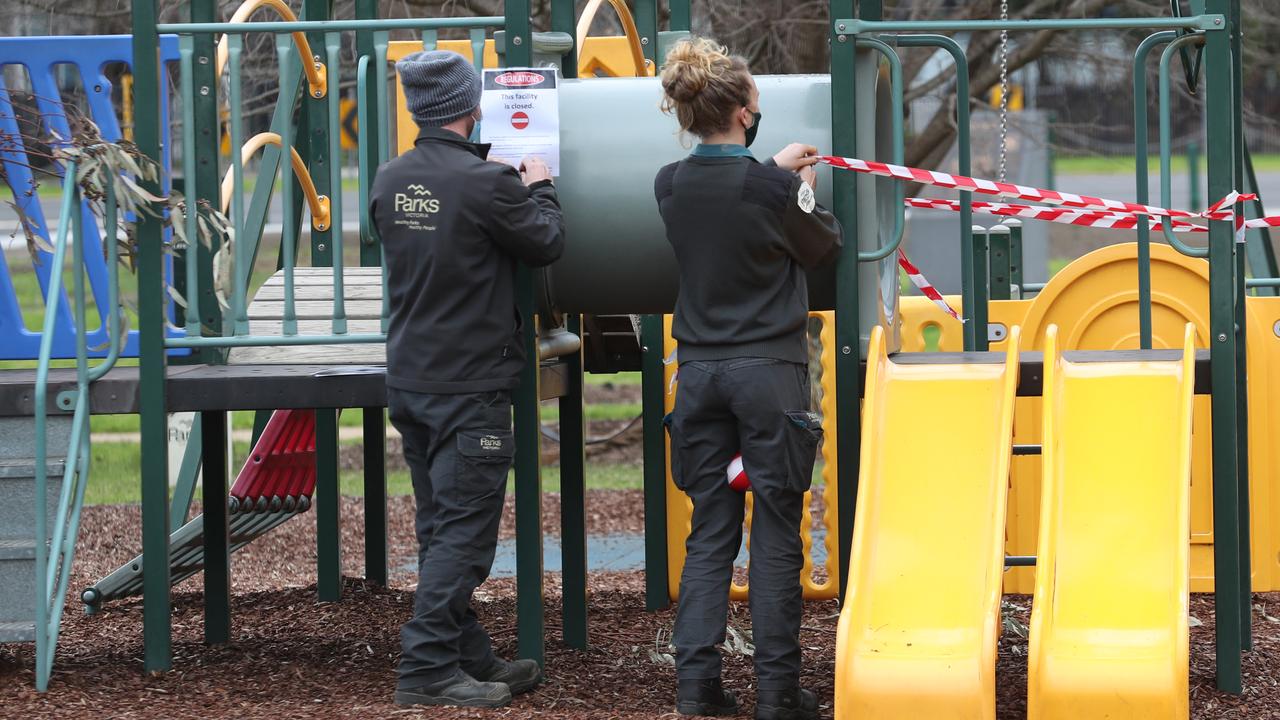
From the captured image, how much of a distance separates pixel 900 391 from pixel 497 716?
4.95 ft

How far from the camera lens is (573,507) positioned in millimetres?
5496

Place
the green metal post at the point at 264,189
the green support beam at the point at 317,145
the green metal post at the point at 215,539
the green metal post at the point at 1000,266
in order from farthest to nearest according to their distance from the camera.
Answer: the green metal post at the point at 1000,266 → the green support beam at the point at 317,145 → the green metal post at the point at 215,539 → the green metal post at the point at 264,189

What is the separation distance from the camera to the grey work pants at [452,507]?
459 centimetres

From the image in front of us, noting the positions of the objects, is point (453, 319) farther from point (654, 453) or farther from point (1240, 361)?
point (1240, 361)

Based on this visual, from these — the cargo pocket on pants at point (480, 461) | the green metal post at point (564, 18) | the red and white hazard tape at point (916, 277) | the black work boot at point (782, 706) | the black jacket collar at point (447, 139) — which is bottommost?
the black work boot at point (782, 706)

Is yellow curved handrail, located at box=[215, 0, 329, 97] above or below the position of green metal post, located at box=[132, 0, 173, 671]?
above

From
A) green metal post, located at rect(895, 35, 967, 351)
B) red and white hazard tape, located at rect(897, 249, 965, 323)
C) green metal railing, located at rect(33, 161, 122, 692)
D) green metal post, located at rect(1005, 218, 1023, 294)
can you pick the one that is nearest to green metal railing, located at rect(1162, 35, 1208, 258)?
green metal post, located at rect(895, 35, 967, 351)

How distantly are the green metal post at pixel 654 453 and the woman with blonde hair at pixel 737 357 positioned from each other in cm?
198

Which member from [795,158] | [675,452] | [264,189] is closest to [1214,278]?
[795,158]

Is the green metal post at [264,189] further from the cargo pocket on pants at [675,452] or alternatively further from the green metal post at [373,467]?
the cargo pocket on pants at [675,452]

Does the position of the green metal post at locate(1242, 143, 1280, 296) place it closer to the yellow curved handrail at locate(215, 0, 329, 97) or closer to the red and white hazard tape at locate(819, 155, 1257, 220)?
the red and white hazard tape at locate(819, 155, 1257, 220)

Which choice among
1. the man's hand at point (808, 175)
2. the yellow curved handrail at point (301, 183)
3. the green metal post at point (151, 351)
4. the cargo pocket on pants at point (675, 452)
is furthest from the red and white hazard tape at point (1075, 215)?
the yellow curved handrail at point (301, 183)

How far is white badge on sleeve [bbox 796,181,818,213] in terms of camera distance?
443 cm

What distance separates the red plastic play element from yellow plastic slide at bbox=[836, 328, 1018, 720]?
8.69 feet
